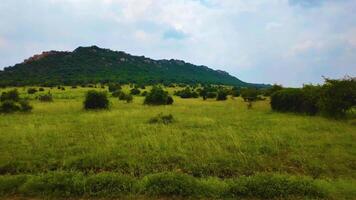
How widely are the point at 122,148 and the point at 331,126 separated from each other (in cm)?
1406

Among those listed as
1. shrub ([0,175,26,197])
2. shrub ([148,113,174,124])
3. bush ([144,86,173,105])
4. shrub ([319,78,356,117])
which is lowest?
shrub ([0,175,26,197])

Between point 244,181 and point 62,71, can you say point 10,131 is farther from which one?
point 62,71

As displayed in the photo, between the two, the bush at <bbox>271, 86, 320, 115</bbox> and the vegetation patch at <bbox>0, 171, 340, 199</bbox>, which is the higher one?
the bush at <bbox>271, 86, 320, 115</bbox>

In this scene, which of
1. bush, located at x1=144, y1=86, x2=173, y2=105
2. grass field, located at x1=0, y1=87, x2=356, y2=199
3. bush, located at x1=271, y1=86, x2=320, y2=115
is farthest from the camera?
bush, located at x1=144, y1=86, x2=173, y2=105

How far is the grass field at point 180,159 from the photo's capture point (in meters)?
11.0

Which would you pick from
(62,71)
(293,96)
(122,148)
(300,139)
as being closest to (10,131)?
(122,148)

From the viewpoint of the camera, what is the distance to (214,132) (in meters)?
20.9

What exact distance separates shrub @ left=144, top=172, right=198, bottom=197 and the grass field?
0.09 feet

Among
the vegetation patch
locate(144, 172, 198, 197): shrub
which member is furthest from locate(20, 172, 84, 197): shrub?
locate(144, 172, 198, 197): shrub

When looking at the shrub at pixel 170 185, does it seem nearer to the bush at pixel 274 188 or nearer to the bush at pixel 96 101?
the bush at pixel 274 188

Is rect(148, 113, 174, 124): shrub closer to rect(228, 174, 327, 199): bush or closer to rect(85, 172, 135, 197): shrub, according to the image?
rect(85, 172, 135, 197): shrub

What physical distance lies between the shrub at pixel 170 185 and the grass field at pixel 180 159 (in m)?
0.03

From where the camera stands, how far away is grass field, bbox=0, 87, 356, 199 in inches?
434

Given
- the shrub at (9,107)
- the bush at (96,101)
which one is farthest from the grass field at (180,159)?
the bush at (96,101)
